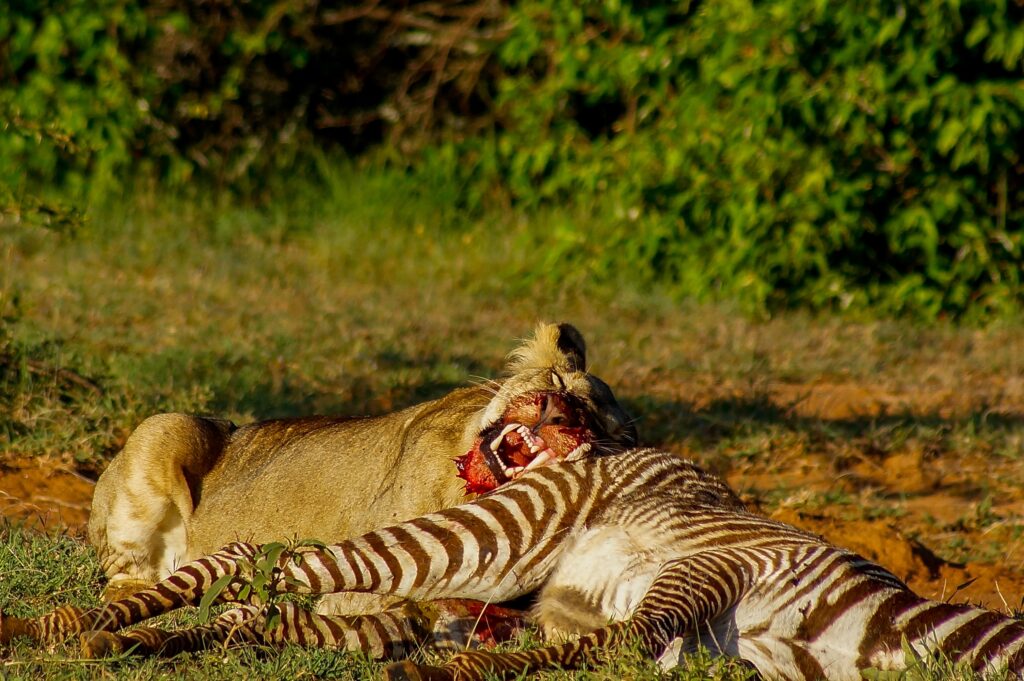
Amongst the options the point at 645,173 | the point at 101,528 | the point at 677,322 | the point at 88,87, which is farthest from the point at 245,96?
the point at 101,528

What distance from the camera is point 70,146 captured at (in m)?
5.95

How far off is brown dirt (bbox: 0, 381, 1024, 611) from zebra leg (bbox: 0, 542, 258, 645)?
60.0 inches

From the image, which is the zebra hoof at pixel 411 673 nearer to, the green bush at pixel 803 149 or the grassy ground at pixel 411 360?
the grassy ground at pixel 411 360

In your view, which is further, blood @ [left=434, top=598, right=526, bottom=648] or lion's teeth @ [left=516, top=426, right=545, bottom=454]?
A: lion's teeth @ [left=516, top=426, right=545, bottom=454]

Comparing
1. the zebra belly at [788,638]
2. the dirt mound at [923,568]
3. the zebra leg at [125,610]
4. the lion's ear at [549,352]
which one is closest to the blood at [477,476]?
the lion's ear at [549,352]

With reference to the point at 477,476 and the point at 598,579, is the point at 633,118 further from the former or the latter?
the point at 598,579

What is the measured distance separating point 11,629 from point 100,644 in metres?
0.31

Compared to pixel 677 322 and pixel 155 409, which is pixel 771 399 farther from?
pixel 155 409

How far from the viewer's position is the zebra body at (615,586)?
3.56 meters

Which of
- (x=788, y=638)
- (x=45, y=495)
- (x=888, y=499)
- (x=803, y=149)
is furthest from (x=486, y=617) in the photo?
(x=803, y=149)

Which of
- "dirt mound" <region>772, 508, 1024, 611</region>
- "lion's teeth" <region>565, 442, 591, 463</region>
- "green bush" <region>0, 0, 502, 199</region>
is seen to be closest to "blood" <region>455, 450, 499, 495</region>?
"lion's teeth" <region>565, 442, 591, 463</region>

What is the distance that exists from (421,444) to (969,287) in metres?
6.34

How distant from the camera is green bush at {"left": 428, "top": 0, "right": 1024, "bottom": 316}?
8.97m

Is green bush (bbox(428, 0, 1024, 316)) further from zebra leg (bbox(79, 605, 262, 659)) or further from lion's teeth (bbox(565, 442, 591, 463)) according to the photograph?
zebra leg (bbox(79, 605, 262, 659))
